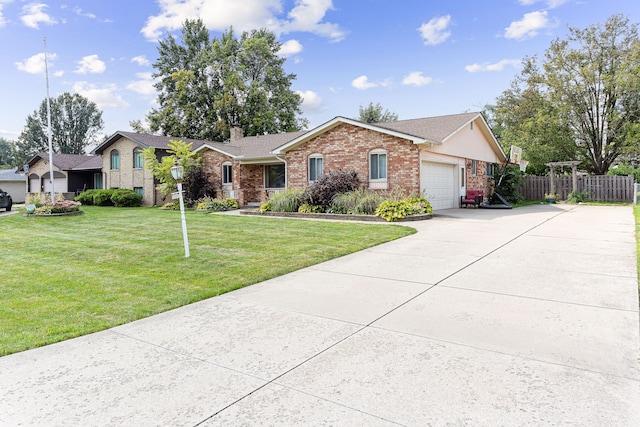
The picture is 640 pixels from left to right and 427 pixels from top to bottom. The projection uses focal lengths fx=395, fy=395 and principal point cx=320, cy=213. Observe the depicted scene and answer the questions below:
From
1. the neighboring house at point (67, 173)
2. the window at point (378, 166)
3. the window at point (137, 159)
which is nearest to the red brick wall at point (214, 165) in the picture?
the window at point (137, 159)

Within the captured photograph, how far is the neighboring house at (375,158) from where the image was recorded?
1633 centimetres

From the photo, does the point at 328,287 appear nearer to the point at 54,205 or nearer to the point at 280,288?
the point at 280,288

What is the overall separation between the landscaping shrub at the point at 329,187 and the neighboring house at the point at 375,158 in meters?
0.68

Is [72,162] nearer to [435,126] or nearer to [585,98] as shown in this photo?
[435,126]

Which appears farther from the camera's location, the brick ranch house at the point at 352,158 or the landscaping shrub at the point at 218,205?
the landscaping shrub at the point at 218,205

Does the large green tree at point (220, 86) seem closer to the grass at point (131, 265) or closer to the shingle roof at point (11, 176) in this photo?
the shingle roof at point (11, 176)

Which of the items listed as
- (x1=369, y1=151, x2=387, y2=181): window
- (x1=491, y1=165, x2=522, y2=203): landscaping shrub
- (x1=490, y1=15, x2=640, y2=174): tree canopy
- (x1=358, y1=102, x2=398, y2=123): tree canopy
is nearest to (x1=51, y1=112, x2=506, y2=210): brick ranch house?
(x1=369, y1=151, x2=387, y2=181): window

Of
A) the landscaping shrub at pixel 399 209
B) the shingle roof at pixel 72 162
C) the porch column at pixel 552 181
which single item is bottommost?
the landscaping shrub at pixel 399 209

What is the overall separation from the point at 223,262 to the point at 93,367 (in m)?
4.16

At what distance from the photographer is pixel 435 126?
757 inches

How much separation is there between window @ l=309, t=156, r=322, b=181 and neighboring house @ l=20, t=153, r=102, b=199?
1926 centimetres

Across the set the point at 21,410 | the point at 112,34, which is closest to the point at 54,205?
the point at 112,34

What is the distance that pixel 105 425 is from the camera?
99.2 inches

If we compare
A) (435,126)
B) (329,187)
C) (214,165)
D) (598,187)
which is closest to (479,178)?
(435,126)
